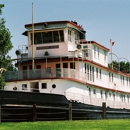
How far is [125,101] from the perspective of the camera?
42844 mm

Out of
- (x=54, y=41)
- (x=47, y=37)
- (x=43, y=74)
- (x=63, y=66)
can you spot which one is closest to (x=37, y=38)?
(x=47, y=37)

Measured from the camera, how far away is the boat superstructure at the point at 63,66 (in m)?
29.2

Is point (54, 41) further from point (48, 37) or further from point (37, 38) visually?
point (37, 38)

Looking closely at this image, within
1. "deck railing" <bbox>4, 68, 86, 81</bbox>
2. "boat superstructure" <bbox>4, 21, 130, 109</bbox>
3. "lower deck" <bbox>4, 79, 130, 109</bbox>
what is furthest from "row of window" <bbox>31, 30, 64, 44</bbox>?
"lower deck" <bbox>4, 79, 130, 109</bbox>

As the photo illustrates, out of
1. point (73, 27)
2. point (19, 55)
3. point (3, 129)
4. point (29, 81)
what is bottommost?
point (3, 129)

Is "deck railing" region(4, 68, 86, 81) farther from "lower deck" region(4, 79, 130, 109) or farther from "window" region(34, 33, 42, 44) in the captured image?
"window" region(34, 33, 42, 44)

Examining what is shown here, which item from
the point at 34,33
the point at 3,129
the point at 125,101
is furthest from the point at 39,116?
the point at 125,101

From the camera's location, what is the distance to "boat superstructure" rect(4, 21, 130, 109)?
29.2m

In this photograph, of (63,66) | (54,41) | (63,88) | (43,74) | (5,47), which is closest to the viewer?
(63,88)

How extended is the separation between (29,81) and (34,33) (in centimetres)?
492

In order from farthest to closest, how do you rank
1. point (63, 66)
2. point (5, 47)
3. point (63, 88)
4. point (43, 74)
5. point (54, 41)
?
1. point (5, 47)
2. point (54, 41)
3. point (63, 66)
4. point (43, 74)
5. point (63, 88)

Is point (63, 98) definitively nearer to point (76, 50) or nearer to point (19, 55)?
point (76, 50)

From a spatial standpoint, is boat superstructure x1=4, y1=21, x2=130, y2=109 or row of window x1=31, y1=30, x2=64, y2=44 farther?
row of window x1=31, y1=30, x2=64, y2=44

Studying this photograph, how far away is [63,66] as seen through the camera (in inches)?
1238
